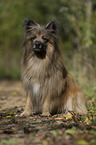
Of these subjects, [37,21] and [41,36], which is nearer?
[41,36]

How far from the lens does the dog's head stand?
4330mm

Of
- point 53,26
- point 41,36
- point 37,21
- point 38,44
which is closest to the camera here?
point 38,44

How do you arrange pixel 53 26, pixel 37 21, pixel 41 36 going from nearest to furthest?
pixel 41 36
pixel 53 26
pixel 37 21

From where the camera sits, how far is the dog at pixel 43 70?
4.41 m

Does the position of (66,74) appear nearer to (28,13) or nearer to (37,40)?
(37,40)

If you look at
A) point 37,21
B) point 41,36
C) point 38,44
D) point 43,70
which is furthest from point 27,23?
point 37,21

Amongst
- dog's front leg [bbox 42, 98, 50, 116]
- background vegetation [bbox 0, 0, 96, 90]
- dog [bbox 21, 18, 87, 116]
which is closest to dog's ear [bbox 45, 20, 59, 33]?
dog [bbox 21, 18, 87, 116]

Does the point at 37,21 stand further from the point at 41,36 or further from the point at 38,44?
the point at 38,44

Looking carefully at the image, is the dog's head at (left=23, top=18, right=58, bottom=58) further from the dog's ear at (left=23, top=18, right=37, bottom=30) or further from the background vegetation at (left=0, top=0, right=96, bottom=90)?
the background vegetation at (left=0, top=0, right=96, bottom=90)

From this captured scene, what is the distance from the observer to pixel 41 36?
4.38 metres

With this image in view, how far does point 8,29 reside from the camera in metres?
18.7

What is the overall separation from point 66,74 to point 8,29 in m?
14.9

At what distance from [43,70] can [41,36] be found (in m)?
0.68

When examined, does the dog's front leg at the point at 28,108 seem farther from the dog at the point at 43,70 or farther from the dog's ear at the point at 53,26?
the dog's ear at the point at 53,26
